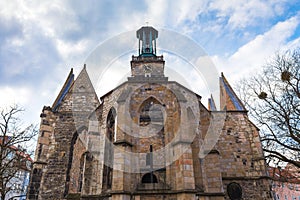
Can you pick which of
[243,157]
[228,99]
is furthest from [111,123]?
[228,99]

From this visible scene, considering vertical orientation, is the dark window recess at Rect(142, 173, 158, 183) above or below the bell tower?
below

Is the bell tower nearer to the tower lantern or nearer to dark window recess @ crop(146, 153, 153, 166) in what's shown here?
the tower lantern

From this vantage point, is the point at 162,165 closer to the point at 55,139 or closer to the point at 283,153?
the point at 283,153

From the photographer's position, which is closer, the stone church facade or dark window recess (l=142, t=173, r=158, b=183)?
the stone church facade

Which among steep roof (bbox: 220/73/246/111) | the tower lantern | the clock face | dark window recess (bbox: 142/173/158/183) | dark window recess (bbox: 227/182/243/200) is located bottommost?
dark window recess (bbox: 227/182/243/200)

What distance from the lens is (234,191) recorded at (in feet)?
42.7

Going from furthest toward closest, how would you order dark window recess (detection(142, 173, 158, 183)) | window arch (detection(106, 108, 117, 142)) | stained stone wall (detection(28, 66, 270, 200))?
window arch (detection(106, 108, 117, 142))
dark window recess (detection(142, 173, 158, 183))
stained stone wall (detection(28, 66, 270, 200))

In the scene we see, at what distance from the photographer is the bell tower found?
20658mm

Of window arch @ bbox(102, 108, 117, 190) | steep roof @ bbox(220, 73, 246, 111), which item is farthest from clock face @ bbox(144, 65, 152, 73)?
window arch @ bbox(102, 108, 117, 190)

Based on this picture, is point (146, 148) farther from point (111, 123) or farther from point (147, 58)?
point (147, 58)

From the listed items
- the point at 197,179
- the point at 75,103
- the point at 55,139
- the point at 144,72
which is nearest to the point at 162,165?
the point at 197,179

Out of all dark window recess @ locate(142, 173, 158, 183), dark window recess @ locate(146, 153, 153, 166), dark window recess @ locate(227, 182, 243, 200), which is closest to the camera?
dark window recess @ locate(142, 173, 158, 183)

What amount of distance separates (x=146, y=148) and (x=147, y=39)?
47.3ft

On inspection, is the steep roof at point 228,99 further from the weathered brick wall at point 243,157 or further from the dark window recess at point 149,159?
the dark window recess at point 149,159
